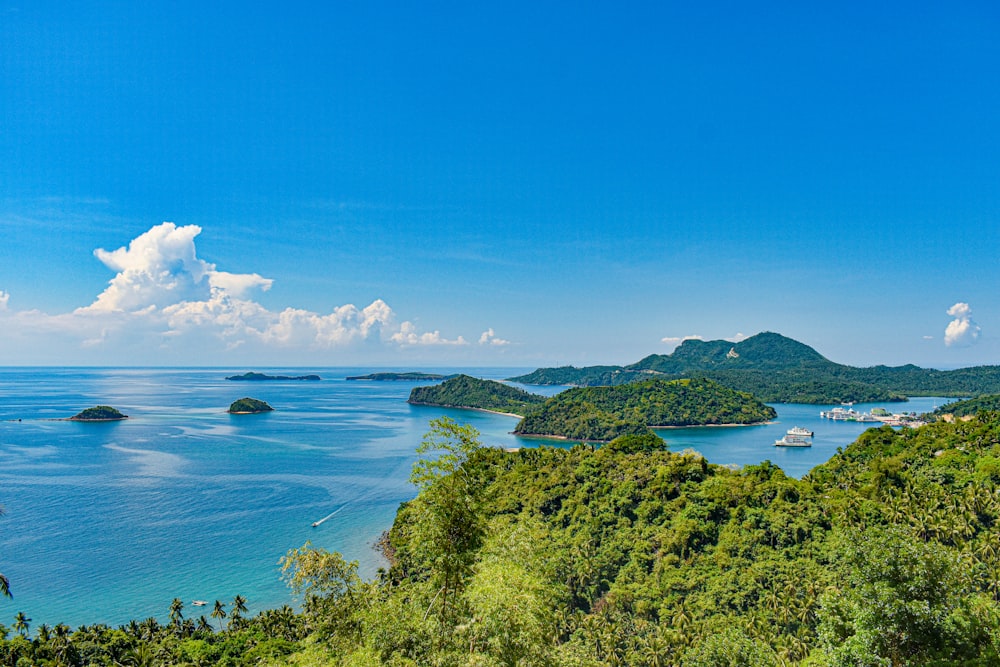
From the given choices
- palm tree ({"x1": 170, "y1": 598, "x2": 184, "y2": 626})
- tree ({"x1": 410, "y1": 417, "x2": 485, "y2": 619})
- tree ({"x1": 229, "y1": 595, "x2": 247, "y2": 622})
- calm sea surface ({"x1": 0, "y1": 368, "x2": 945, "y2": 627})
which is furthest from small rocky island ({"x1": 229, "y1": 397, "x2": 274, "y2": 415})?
tree ({"x1": 410, "y1": 417, "x2": 485, "y2": 619})

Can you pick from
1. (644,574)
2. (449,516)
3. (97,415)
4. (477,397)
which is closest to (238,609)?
(644,574)

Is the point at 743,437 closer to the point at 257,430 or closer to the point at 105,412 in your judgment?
the point at 257,430

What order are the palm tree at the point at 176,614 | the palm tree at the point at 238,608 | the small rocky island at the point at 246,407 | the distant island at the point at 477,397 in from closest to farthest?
the palm tree at the point at 176,614 < the palm tree at the point at 238,608 < the small rocky island at the point at 246,407 < the distant island at the point at 477,397

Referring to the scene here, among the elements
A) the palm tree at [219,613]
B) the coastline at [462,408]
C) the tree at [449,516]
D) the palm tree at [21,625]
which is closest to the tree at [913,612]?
the tree at [449,516]

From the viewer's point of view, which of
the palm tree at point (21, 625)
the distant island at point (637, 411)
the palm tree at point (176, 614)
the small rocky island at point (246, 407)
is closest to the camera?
the palm tree at point (21, 625)

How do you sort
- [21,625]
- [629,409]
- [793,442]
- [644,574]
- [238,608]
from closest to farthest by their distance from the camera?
[21,625] < [644,574] < [238,608] < [793,442] < [629,409]

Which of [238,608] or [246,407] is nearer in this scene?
[238,608]

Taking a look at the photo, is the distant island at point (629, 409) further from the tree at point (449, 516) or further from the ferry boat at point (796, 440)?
the tree at point (449, 516)

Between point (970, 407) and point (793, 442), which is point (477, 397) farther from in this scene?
point (970, 407)
